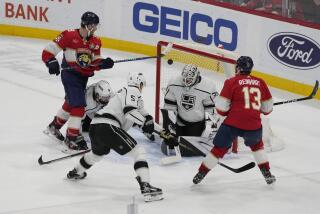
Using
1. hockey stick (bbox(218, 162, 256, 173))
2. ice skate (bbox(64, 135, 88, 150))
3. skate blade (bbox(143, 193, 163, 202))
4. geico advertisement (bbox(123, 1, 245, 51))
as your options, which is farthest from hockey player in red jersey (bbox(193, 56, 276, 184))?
geico advertisement (bbox(123, 1, 245, 51))

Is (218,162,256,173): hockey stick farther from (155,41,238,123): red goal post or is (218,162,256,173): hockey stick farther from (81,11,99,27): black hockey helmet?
(81,11,99,27): black hockey helmet

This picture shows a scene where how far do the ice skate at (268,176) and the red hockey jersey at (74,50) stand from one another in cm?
187

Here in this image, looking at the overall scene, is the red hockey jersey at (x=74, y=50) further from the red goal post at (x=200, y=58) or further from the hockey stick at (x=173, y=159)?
the hockey stick at (x=173, y=159)

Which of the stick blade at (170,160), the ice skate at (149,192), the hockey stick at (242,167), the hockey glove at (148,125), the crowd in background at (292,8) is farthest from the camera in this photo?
the crowd in background at (292,8)

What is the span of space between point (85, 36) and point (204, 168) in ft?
5.66

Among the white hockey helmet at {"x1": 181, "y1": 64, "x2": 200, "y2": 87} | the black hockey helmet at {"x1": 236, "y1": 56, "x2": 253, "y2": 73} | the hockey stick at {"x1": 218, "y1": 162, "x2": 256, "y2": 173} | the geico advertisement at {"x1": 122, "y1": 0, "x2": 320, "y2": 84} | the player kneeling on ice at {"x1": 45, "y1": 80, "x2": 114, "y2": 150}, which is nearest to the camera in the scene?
the black hockey helmet at {"x1": 236, "y1": 56, "x2": 253, "y2": 73}

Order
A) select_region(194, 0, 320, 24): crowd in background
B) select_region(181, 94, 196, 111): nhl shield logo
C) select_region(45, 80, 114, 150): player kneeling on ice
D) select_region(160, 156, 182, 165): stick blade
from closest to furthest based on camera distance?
select_region(160, 156, 182, 165): stick blade → select_region(181, 94, 196, 111): nhl shield logo → select_region(45, 80, 114, 150): player kneeling on ice → select_region(194, 0, 320, 24): crowd in background

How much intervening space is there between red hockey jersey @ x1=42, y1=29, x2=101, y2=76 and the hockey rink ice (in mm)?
761

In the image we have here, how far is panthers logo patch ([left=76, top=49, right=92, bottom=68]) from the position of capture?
719 cm

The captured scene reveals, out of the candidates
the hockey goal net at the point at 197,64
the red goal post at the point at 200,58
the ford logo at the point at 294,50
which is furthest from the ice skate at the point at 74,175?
the ford logo at the point at 294,50

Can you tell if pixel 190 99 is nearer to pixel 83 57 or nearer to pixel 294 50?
pixel 83 57

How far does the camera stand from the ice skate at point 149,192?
231 inches

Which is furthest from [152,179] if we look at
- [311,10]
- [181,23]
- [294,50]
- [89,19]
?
[181,23]

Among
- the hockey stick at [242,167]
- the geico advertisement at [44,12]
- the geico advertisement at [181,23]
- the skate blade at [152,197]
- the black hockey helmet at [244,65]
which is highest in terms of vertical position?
the black hockey helmet at [244,65]
